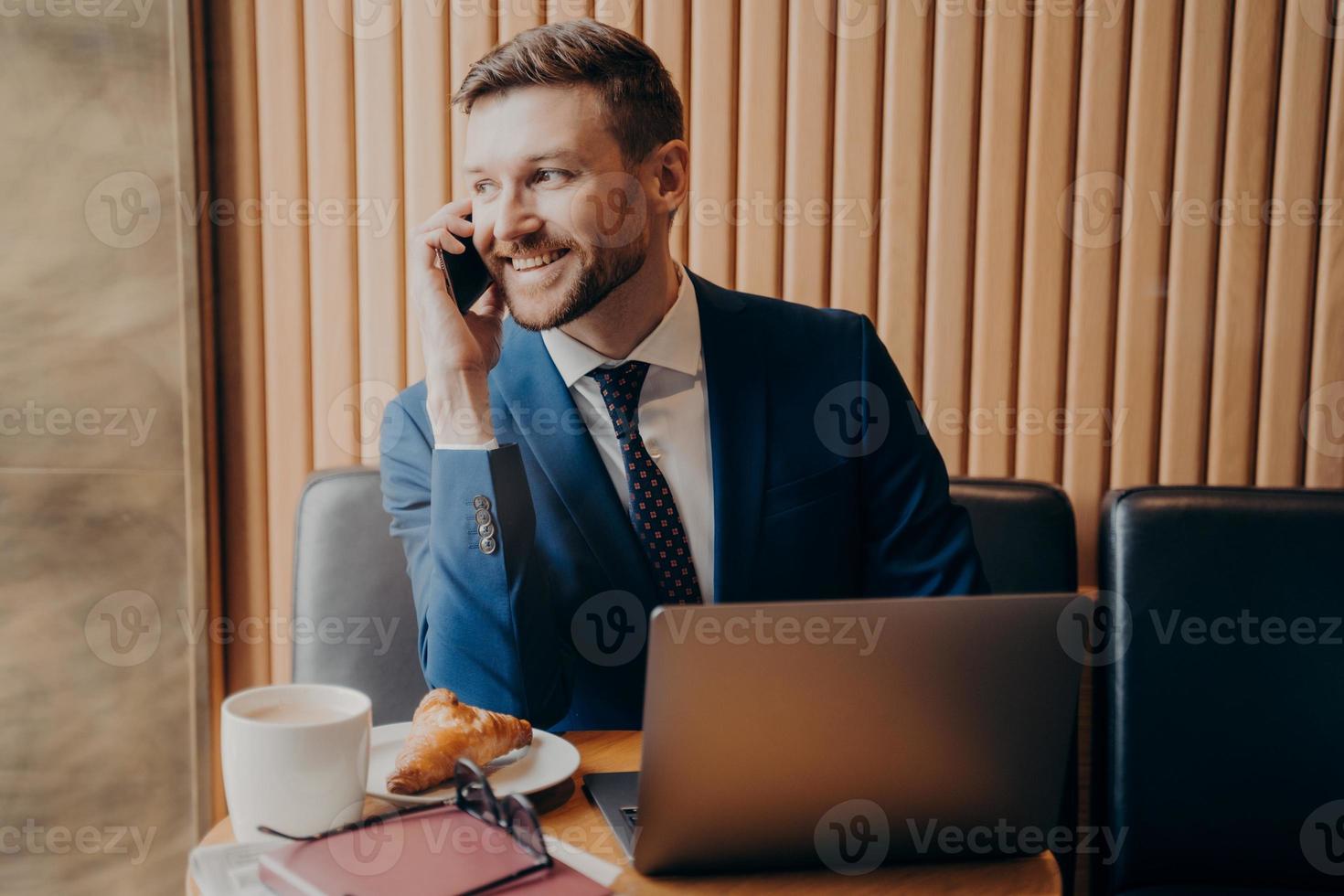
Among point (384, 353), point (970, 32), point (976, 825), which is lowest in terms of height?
point (976, 825)

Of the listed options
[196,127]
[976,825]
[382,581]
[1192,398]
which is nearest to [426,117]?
[196,127]

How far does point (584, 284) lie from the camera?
69.6 inches

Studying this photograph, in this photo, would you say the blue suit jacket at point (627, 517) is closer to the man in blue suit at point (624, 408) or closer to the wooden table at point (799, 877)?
the man in blue suit at point (624, 408)

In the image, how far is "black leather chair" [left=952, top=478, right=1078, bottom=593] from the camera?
6.19 ft

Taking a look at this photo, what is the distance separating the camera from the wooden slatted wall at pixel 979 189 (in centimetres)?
214

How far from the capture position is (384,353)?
7.66 ft

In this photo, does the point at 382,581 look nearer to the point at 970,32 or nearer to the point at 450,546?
the point at 450,546

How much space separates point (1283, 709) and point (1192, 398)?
0.64 metres
